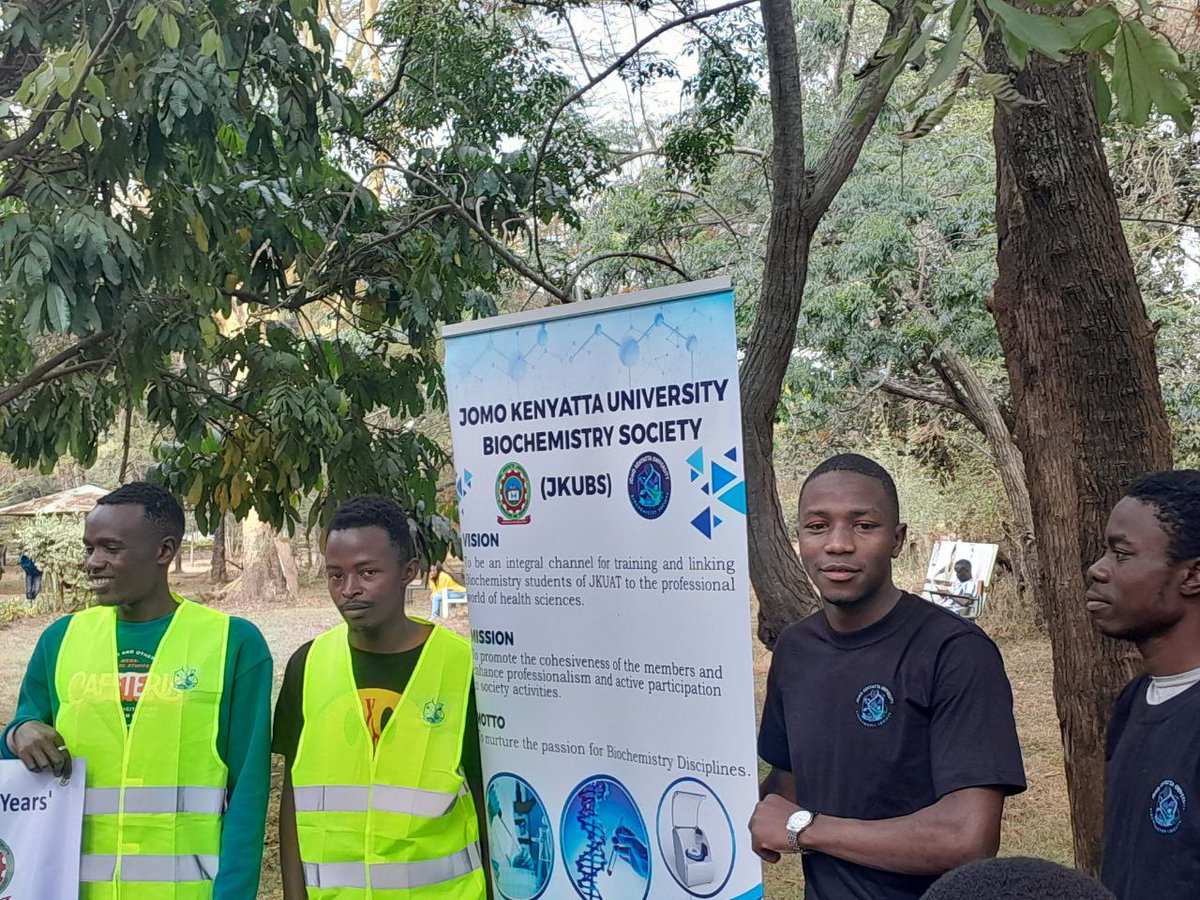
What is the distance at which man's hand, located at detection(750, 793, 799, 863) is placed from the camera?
2.45 m

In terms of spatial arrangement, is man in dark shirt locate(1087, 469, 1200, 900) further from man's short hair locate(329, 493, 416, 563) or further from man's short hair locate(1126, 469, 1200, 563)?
man's short hair locate(329, 493, 416, 563)

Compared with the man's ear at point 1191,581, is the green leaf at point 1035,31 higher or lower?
higher

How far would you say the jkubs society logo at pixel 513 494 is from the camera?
10.4 feet

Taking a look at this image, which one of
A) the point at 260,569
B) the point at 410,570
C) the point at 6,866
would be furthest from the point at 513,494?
the point at 260,569

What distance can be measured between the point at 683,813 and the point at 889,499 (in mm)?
852

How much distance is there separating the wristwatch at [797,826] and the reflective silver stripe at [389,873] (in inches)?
36.3

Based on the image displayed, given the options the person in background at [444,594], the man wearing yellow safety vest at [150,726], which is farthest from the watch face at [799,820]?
the person in background at [444,594]

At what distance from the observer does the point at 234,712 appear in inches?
121

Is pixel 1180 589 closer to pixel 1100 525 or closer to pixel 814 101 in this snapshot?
pixel 1100 525

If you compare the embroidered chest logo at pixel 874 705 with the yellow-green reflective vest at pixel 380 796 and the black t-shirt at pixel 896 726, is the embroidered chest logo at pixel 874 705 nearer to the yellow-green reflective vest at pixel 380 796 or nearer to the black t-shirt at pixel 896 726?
the black t-shirt at pixel 896 726

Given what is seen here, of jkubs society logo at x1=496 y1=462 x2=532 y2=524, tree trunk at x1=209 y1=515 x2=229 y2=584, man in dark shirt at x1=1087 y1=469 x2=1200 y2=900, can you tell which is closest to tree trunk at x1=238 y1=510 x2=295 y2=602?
tree trunk at x1=209 y1=515 x2=229 y2=584

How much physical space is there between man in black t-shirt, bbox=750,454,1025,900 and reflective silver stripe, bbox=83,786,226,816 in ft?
4.36

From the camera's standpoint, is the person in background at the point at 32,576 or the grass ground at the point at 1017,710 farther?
the person in background at the point at 32,576

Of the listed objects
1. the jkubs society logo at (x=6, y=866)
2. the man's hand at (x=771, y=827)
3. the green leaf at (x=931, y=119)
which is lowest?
the jkubs society logo at (x=6, y=866)
